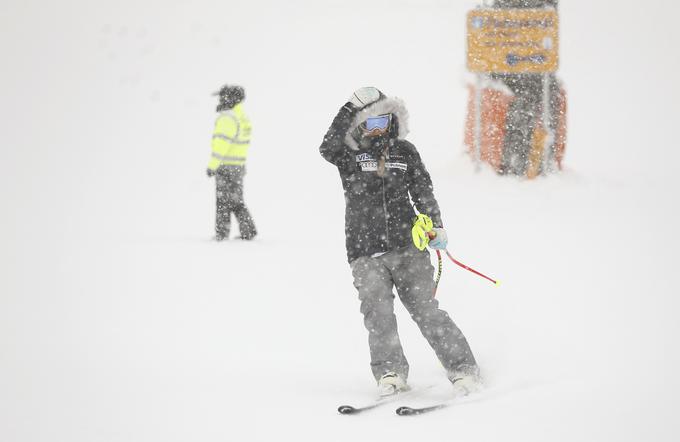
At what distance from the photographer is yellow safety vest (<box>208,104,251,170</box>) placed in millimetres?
9352

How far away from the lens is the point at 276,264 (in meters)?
8.12

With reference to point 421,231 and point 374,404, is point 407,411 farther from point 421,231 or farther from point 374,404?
point 421,231

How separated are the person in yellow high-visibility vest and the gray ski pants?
4.89 metres

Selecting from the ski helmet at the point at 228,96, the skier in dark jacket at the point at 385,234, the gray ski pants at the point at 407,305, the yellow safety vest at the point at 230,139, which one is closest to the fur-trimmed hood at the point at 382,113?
the skier in dark jacket at the point at 385,234

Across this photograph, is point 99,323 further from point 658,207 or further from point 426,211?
point 658,207

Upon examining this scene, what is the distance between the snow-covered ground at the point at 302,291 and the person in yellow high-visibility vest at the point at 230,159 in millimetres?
423

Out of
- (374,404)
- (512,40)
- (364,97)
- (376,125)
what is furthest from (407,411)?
(512,40)

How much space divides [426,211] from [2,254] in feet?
20.4

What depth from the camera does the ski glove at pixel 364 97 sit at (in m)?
4.65

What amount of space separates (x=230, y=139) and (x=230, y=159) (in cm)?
23

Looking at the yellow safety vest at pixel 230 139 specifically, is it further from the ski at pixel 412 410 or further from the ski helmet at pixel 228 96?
the ski at pixel 412 410

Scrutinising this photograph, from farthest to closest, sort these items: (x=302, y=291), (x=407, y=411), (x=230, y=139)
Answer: (x=230, y=139), (x=302, y=291), (x=407, y=411)

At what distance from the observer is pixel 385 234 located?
4.70 m

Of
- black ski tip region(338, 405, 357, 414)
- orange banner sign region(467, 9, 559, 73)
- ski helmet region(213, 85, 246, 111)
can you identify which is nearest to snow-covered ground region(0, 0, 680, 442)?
black ski tip region(338, 405, 357, 414)
